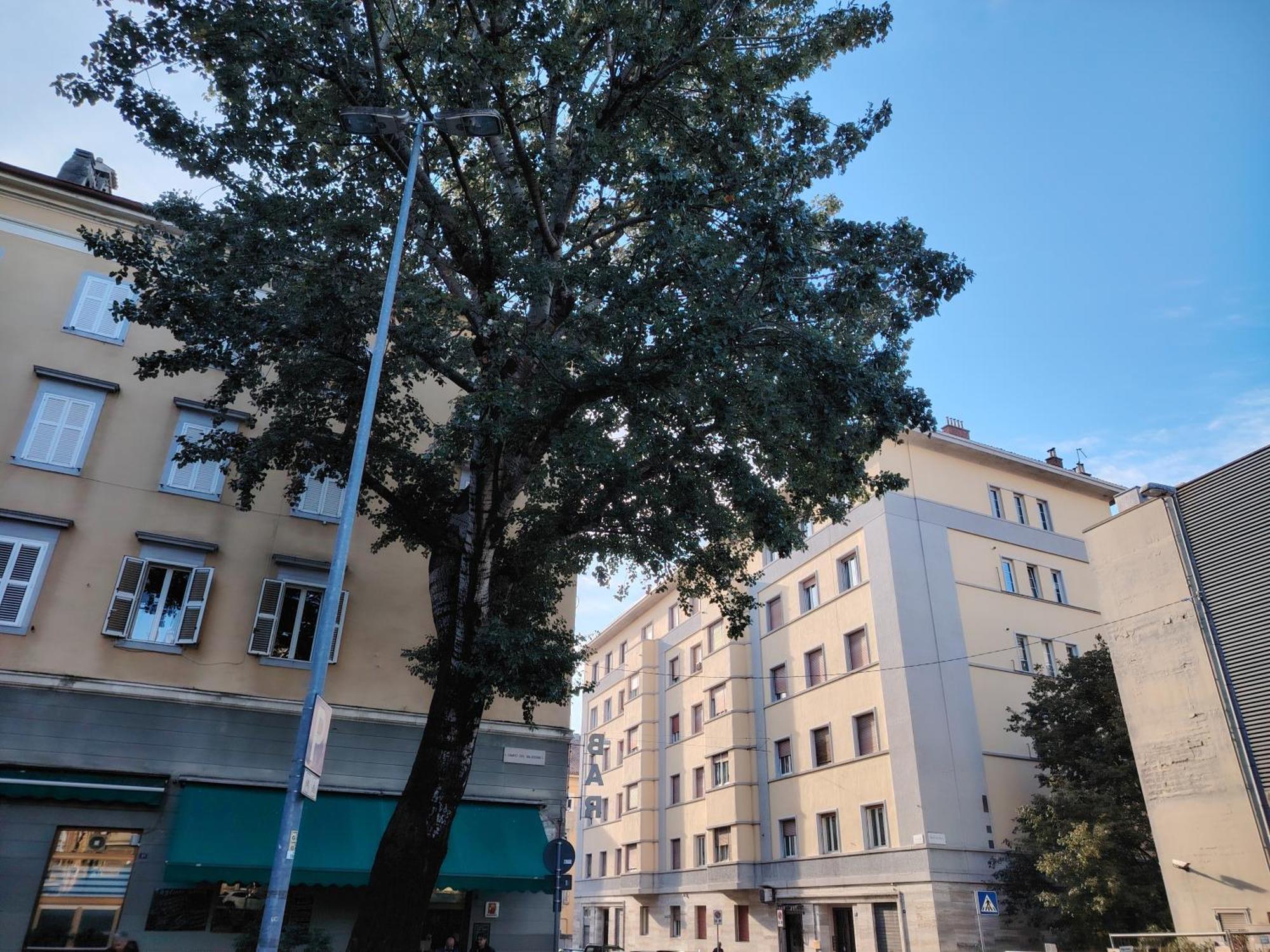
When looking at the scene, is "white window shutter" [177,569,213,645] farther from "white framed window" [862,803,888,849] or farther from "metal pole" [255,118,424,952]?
"white framed window" [862,803,888,849]

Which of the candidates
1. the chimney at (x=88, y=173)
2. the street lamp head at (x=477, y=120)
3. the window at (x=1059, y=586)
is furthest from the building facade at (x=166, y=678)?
the window at (x=1059, y=586)

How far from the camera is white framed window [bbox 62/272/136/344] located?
658 inches

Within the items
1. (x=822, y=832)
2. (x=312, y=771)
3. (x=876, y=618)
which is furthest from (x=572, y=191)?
(x=822, y=832)

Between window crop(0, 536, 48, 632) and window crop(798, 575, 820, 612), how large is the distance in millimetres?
21859

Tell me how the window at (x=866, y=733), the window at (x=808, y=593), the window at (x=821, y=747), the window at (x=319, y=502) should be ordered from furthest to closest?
the window at (x=808, y=593), the window at (x=821, y=747), the window at (x=866, y=733), the window at (x=319, y=502)

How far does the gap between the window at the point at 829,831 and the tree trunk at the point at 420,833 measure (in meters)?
18.1

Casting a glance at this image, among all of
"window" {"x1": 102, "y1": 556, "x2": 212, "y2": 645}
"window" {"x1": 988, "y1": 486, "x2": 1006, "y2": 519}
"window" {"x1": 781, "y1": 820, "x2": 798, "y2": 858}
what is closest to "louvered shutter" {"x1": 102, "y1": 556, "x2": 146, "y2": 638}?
"window" {"x1": 102, "y1": 556, "x2": 212, "y2": 645}

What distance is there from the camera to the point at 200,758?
14500 mm

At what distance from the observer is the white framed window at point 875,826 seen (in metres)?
23.2

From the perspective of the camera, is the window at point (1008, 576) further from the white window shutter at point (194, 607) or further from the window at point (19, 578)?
the window at point (19, 578)

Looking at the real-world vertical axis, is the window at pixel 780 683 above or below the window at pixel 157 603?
above

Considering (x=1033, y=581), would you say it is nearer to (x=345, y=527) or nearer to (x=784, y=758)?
(x=784, y=758)

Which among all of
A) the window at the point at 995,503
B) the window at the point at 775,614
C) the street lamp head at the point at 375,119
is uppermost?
the window at the point at 995,503

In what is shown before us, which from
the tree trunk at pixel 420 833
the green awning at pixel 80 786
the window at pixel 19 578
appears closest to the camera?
the tree trunk at pixel 420 833
